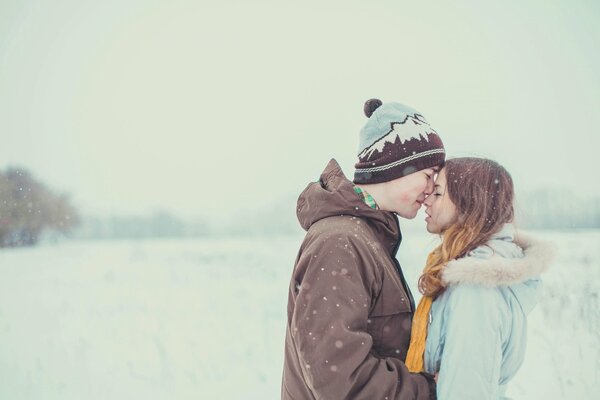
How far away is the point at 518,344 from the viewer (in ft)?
6.83

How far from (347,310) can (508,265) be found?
707 mm

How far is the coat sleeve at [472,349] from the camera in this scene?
1896mm

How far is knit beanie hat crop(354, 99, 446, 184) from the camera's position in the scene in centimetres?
235

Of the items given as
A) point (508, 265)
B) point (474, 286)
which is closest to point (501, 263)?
point (508, 265)

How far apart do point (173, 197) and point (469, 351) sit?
58.1 m

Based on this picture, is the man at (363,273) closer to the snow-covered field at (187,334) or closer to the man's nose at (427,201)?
the man's nose at (427,201)

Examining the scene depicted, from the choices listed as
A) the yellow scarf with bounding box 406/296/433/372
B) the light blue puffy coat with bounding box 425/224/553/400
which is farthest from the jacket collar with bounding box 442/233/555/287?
the yellow scarf with bounding box 406/296/433/372

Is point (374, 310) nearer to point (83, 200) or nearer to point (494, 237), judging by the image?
point (494, 237)

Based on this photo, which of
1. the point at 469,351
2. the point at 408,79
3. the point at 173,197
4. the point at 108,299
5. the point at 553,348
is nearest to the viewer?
the point at 469,351

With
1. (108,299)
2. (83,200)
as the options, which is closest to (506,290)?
(108,299)

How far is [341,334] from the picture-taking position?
5.98ft

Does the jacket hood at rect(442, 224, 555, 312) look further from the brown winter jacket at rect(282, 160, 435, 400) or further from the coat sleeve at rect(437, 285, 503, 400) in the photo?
the brown winter jacket at rect(282, 160, 435, 400)

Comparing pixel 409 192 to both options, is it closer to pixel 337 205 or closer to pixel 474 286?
pixel 337 205

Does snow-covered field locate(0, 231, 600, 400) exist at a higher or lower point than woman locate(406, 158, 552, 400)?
lower
